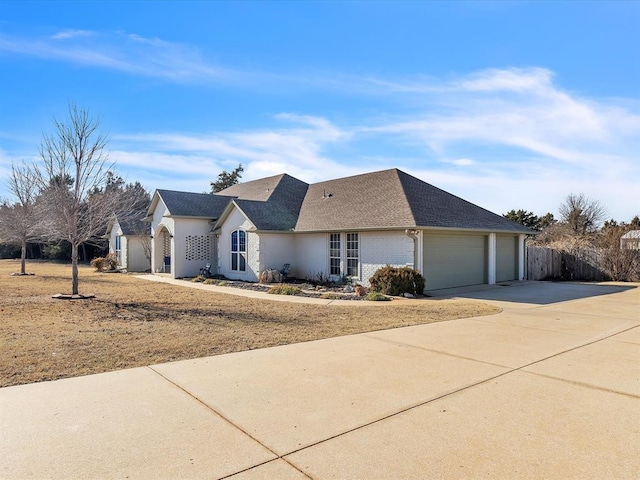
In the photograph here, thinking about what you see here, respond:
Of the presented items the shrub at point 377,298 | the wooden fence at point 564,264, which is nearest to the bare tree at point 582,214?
the wooden fence at point 564,264

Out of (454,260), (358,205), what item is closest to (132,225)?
(358,205)

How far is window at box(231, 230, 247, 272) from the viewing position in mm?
21578

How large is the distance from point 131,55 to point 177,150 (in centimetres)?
1666

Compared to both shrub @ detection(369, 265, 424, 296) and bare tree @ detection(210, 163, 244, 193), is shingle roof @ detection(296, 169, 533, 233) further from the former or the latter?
bare tree @ detection(210, 163, 244, 193)

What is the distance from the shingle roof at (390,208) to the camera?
17.2 m

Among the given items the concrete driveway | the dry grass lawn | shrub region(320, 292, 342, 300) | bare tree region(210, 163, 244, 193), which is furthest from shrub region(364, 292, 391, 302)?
bare tree region(210, 163, 244, 193)

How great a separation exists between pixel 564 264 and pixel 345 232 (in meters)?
14.3

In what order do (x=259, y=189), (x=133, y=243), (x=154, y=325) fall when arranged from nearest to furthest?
(x=154, y=325) < (x=259, y=189) < (x=133, y=243)

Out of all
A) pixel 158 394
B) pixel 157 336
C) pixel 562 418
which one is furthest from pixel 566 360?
pixel 157 336

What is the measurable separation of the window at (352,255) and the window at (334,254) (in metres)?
0.63

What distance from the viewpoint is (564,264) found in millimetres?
24375

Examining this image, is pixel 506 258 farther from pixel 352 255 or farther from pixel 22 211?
pixel 22 211

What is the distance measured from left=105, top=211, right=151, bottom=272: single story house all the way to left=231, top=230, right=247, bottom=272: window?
9352 mm

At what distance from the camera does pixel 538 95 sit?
14.3m
